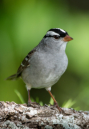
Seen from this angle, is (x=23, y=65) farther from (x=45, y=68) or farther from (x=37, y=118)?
(x=37, y=118)

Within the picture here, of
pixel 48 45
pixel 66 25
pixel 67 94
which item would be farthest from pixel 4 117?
pixel 66 25

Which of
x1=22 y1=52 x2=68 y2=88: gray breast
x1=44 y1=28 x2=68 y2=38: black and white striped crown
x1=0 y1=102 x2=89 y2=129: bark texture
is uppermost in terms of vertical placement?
x1=44 y1=28 x2=68 y2=38: black and white striped crown

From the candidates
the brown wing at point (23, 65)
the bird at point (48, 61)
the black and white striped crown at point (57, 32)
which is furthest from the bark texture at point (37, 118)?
the black and white striped crown at point (57, 32)

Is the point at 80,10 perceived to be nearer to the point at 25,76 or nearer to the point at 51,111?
the point at 25,76

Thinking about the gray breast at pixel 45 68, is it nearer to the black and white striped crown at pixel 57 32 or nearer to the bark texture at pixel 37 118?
the black and white striped crown at pixel 57 32

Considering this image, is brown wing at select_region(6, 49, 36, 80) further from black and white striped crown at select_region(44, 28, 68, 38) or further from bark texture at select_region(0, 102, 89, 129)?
bark texture at select_region(0, 102, 89, 129)

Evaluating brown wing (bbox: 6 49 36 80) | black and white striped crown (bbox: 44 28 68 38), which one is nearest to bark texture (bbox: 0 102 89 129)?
brown wing (bbox: 6 49 36 80)
